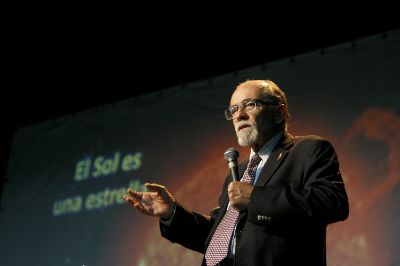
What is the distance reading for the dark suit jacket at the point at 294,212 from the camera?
70.5 inches

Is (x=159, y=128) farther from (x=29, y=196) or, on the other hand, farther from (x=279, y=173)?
(x=279, y=173)

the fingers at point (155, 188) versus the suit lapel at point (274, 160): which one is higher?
the suit lapel at point (274, 160)

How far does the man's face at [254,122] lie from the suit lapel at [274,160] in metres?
0.09

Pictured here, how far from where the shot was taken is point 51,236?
406 centimetres

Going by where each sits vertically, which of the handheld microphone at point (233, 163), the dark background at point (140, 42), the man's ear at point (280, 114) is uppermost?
the dark background at point (140, 42)

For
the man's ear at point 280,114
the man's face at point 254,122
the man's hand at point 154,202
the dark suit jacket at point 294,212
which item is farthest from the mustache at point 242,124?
the man's hand at point 154,202

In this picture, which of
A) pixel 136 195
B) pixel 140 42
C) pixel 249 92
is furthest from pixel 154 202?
pixel 140 42

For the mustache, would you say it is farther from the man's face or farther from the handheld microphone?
the handheld microphone

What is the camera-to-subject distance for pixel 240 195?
72.4 inches

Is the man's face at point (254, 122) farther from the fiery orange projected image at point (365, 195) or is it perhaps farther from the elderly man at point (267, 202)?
the fiery orange projected image at point (365, 195)

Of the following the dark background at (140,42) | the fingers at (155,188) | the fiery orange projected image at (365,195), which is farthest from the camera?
the dark background at (140,42)

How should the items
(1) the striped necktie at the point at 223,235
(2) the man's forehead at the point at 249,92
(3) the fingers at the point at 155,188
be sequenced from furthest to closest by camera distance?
(2) the man's forehead at the point at 249,92, (3) the fingers at the point at 155,188, (1) the striped necktie at the point at 223,235

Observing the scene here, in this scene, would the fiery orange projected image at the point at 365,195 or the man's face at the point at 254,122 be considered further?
the fiery orange projected image at the point at 365,195

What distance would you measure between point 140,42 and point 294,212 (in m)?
2.78
